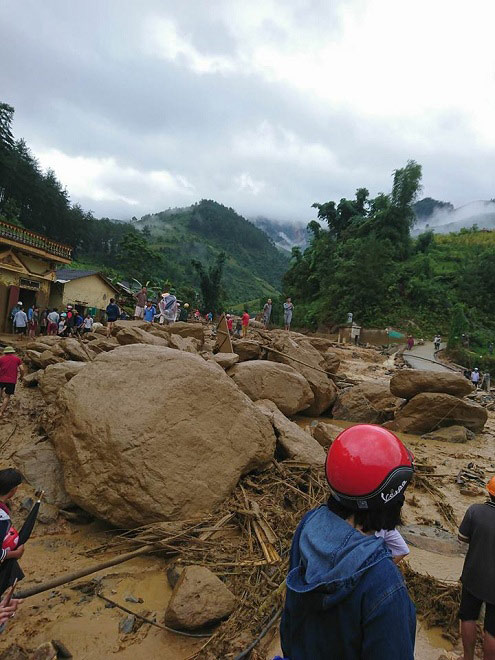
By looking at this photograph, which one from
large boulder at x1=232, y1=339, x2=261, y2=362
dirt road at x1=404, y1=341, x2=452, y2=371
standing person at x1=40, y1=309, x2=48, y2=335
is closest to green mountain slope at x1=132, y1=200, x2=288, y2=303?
dirt road at x1=404, y1=341, x2=452, y2=371

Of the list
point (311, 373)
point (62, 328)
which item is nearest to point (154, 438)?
point (311, 373)

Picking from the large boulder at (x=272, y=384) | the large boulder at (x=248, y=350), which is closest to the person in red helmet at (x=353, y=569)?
the large boulder at (x=272, y=384)

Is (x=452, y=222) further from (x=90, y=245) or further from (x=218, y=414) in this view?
(x=218, y=414)

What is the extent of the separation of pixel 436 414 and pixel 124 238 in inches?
1492

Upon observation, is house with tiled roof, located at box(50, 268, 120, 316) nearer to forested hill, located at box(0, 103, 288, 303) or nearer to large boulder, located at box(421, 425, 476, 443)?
forested hill, located at box(0, 103, 288, 303)

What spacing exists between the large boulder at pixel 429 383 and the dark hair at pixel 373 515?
8.41m

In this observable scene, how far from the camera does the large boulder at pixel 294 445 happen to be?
524 cm

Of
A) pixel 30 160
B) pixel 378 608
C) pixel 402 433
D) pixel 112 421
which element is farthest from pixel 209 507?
pixel 30 160

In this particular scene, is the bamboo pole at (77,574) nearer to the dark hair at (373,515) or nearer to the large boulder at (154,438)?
the large boulder at (154,438)

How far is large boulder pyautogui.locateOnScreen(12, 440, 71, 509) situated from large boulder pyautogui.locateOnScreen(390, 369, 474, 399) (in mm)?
7182

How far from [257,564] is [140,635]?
995 mm

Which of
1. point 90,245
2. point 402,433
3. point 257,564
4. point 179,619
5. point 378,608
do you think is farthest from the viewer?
point 90,245

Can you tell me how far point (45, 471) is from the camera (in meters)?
5.01

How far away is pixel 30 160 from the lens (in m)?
46.7
